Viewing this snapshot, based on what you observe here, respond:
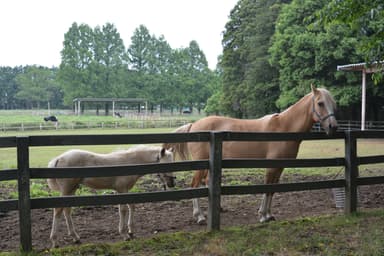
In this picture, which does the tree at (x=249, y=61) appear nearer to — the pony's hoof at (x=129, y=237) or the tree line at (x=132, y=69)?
the pony's hoof at (x=129, y=237)

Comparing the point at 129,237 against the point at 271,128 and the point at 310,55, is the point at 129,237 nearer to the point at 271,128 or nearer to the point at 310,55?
the point at 271,128

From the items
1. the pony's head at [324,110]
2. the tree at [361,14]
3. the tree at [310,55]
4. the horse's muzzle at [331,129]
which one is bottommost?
the horse's muzzle at [331,129]

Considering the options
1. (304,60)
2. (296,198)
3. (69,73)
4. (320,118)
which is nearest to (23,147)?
(320,118)

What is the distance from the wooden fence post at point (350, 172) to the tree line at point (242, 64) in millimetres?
2030

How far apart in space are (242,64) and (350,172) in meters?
38.5

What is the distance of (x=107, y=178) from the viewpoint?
5418 millimetres

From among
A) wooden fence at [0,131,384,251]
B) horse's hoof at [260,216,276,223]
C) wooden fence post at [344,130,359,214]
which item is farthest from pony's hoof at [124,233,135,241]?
wooden fence post at [344,130,359,214]

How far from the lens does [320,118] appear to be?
592cm

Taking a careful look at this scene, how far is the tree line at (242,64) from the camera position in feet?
85.8

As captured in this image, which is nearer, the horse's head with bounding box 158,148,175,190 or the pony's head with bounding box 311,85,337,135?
the horse's head with bounding box 158,148,175,190

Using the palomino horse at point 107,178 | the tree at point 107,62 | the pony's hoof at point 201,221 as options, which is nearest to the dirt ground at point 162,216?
the pony's hoof at point 201,221

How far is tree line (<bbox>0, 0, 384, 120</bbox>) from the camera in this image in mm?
26141

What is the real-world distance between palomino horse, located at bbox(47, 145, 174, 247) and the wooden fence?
66 cm

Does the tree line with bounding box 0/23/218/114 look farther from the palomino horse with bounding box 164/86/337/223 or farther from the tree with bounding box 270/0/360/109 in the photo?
the palomino horse with bounding box 164/86/337/223
